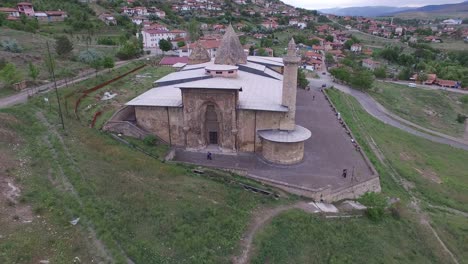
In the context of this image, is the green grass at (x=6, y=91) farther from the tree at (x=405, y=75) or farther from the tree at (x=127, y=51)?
the tree at (x=405, y=75)

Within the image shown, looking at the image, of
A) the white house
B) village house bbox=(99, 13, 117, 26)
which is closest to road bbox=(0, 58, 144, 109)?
the white house

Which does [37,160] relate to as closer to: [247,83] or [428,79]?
[247,83]

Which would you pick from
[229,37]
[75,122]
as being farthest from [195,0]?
[75,122]

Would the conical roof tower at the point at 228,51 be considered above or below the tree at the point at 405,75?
above

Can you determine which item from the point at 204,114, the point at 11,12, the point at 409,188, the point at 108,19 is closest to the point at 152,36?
the point at 108,19

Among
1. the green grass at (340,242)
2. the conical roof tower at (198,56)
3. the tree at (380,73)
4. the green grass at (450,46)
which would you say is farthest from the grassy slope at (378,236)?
the green grass at (450,46)
